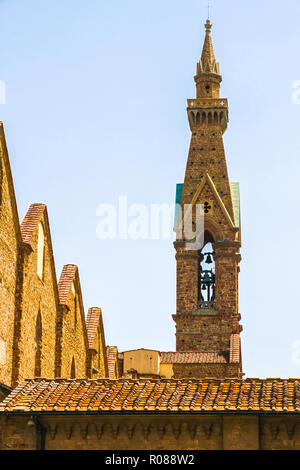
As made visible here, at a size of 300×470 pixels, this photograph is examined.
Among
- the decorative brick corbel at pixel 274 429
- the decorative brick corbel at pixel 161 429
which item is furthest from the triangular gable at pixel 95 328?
the decorative brick corbel at pixel 274 429

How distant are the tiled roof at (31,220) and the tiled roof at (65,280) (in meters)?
4.14

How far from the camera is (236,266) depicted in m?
66.3

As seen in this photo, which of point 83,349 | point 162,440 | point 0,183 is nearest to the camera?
point 162,440

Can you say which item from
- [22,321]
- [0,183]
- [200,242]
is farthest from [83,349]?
[200,242]

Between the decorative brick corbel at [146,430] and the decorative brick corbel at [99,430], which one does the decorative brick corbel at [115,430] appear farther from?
the decorative brick corbel at [146,430]

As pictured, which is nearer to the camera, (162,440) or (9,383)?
(162,440)

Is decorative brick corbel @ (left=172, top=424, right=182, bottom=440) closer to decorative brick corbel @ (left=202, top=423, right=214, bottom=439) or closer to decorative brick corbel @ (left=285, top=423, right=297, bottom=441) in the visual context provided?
decorative brick corbel @ (left=202, top=423, right=214, bottom=439)

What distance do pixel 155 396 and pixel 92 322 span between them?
18631 mm

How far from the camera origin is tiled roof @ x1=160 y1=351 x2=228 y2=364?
2345 inches

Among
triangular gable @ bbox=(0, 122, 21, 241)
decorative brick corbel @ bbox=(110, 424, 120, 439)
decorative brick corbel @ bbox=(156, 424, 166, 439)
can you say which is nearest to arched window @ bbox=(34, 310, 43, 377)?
triangular gable @ bbox=(0, 122, 21, 241)

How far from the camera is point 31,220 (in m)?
32.6
